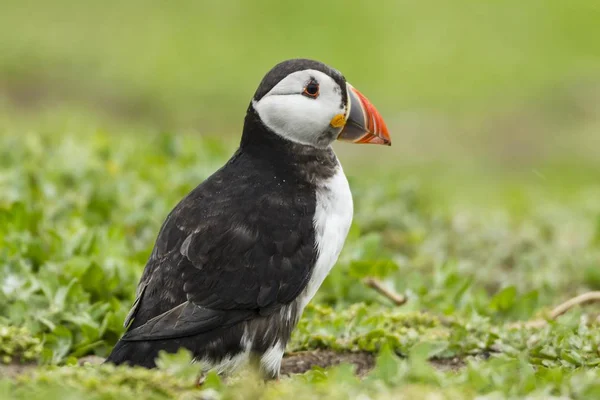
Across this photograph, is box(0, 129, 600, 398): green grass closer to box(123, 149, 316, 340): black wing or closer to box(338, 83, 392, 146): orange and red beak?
box(123, 149, 316, 340): black wing

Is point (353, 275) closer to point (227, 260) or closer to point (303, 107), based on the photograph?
point (303, 107)

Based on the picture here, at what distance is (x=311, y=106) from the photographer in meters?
4.46

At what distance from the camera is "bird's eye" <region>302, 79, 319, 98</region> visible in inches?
175

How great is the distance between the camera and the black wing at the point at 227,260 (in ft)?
13.4

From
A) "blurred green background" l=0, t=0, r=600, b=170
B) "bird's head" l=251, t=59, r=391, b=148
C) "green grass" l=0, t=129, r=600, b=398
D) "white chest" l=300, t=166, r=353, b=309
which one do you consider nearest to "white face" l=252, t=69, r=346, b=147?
"bird's head" l=251, t=59, r=391, b=148

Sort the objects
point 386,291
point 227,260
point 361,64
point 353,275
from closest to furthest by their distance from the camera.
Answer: point 227,260 → point 386,291 → point 353,275 → point 361,64

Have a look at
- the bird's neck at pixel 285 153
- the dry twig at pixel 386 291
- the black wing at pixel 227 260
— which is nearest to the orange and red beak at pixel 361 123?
the bird's neck at pixel 285 153

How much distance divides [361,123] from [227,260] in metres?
0.98

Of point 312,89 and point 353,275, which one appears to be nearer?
point 312,89

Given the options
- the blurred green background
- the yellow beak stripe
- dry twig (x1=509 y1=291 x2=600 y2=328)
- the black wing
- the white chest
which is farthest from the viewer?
the blurred green background

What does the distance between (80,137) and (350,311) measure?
3.80 metres

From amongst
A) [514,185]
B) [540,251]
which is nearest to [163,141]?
[540,251]

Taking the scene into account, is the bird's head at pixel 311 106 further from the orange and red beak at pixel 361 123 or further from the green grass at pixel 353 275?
the green grass at pixel 353 275

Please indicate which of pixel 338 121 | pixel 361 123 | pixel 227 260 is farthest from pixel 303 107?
pixel 227 260
